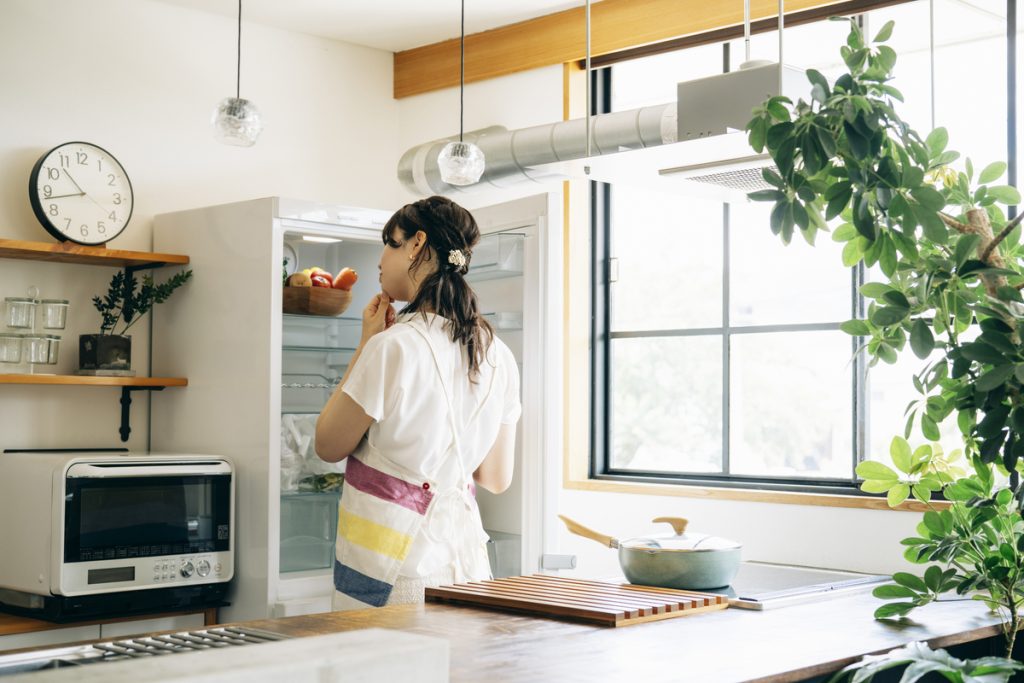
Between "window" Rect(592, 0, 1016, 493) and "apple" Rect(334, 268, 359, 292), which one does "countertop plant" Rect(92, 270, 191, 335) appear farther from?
"window" Rect(592, 0, 1016, 493)

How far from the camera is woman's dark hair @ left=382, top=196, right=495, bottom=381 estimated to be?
2705 millimetres

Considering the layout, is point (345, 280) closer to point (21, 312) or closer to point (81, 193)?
point (81, 193)

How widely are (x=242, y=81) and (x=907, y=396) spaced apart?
2.66 m

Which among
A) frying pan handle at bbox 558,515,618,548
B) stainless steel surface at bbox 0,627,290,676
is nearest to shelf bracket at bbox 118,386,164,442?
frying pan handle at bbox 558,515,618,548

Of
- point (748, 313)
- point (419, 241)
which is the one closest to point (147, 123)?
point (419, 241)

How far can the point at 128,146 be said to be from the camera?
404 centimetres

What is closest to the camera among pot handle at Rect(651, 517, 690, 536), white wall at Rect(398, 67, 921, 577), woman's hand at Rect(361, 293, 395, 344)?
pot handle at Rect(651, 517, 690, 536)

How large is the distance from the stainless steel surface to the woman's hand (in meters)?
1.30

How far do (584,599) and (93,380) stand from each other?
2053 millimetres

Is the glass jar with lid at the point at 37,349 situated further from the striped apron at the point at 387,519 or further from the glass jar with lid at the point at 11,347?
the striped apron at the point at 387,519

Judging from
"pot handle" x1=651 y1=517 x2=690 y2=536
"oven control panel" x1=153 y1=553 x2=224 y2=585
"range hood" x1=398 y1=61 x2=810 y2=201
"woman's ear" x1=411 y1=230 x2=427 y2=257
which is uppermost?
"range hood" x1=398 y1=61 x2=810 y2=201

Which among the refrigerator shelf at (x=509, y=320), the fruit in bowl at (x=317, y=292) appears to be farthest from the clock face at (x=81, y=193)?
the refrigerator shelf at (x=509, y=320)

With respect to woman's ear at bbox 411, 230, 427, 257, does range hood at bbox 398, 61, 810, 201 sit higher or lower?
higher

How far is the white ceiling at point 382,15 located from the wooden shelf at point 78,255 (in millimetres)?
1025
